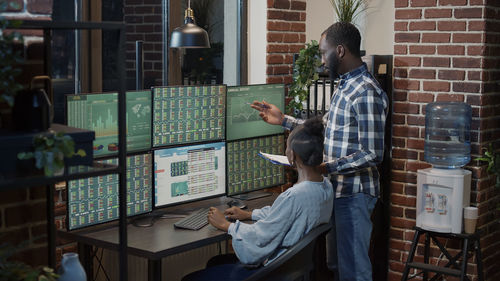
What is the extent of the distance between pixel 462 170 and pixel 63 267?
8.54ft

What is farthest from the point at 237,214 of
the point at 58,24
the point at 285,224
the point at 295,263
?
the point at 58,24

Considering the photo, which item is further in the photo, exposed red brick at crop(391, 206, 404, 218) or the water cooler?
exposed red brick at crop(391, 206, 404, 218)

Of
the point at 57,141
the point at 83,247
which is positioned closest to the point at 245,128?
the point at 83,247

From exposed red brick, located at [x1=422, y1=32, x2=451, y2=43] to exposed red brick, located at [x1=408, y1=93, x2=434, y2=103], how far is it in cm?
33

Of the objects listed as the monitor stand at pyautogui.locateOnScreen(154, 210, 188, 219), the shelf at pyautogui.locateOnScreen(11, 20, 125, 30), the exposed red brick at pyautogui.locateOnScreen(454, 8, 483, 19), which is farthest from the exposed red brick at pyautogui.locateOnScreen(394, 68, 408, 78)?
the shelf at pyautogui.locateOnScreen(11, 20, 125, 30)

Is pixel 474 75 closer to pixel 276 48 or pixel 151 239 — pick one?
pixel 276 48

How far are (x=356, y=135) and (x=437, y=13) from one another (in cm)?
120

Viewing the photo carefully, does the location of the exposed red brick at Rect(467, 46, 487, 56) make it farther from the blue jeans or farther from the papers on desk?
the papers on desk

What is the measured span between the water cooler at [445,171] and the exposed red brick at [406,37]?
0.41 m

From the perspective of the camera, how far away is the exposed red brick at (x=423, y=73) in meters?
4.20

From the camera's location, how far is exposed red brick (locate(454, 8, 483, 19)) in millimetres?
4012

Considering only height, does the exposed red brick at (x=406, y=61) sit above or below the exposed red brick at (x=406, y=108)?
above

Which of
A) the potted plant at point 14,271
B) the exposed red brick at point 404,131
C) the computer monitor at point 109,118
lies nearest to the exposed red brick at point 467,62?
the exposed red brick at point 404,131

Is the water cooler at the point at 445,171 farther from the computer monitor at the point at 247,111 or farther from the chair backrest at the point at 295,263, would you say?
the chair backrest at the point at 295,263
